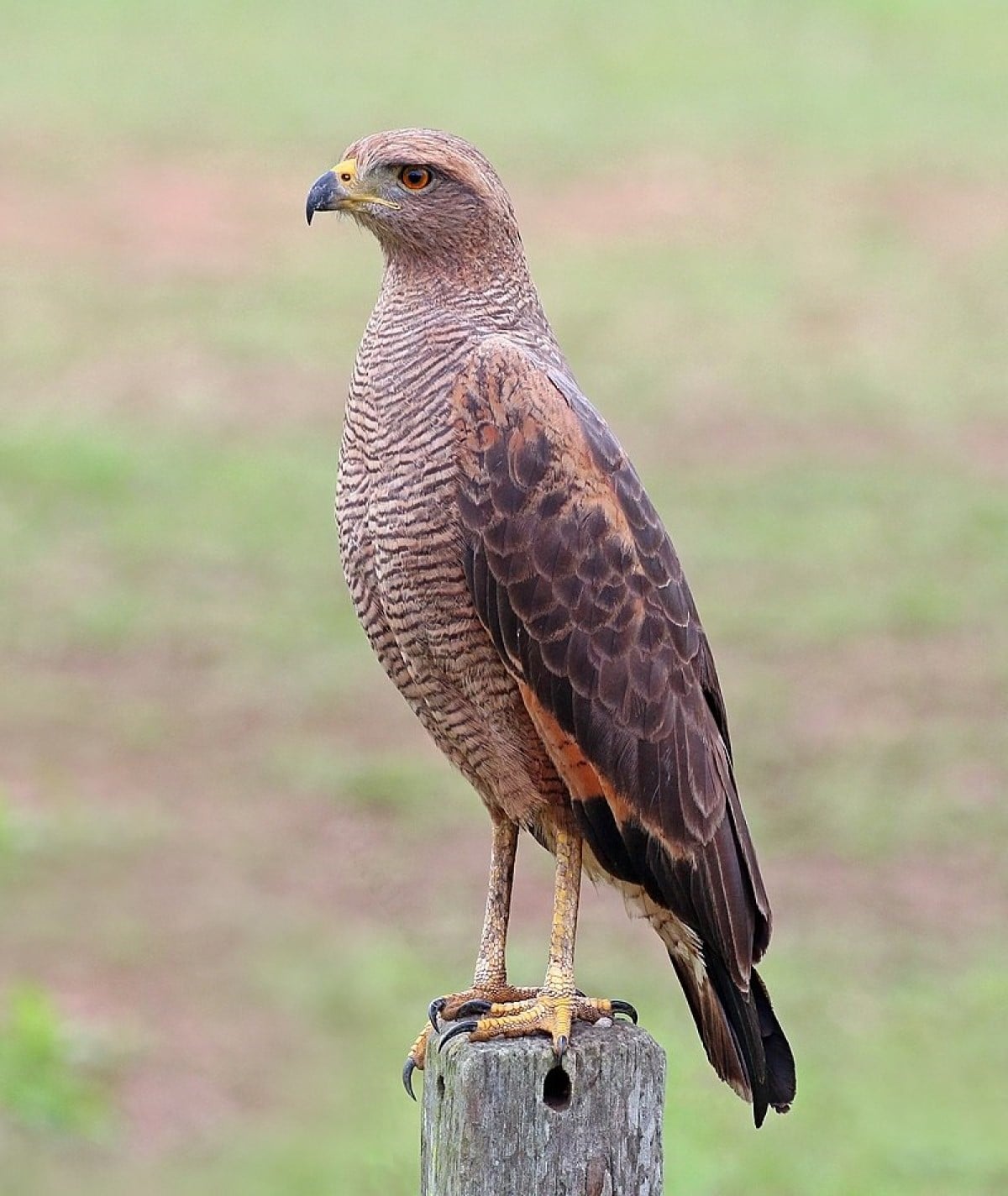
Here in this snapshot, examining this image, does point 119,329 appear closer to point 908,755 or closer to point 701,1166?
point 908,755

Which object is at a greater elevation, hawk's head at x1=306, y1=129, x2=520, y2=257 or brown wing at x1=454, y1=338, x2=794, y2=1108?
hawk's head at x1=306, y1=129, x2=520, y2=257

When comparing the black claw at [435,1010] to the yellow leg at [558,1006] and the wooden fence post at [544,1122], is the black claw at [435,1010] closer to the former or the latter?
the yellow leg at [558,1006]

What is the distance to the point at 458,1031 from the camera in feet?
13.7

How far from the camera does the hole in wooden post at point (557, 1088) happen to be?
12.7 feet

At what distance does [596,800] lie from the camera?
4434 millimetres

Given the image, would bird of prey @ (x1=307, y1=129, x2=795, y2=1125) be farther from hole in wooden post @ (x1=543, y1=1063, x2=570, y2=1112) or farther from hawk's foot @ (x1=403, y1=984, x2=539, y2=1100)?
hole in wooden post @ (x1=543, y1=1063, x2=570, y2=1112)

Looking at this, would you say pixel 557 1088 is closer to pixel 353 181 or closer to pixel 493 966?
pixel 493 966

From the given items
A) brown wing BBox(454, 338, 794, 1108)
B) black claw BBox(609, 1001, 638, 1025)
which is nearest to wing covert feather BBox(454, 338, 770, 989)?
brown wing BBox(454, 338, 794, 1108)

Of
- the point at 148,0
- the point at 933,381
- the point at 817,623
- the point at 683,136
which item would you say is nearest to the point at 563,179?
the point at 683,136

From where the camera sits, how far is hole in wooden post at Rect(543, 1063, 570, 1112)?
12.7 ft

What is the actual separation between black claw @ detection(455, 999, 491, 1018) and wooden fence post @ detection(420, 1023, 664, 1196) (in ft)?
1.41

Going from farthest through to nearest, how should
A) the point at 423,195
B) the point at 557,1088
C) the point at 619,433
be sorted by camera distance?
the point at 619,433 < the point at 423,195 < the point at 557,1088

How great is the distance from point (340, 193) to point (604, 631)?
110 cm

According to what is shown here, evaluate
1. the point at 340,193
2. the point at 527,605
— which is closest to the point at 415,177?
the point at 340,193
